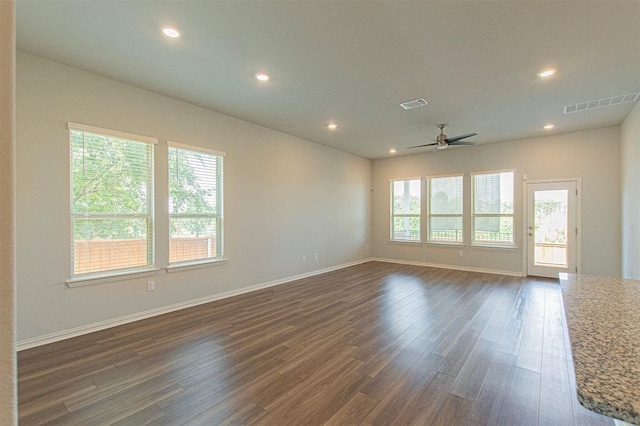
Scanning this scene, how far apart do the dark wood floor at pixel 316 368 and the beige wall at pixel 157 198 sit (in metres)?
0.45

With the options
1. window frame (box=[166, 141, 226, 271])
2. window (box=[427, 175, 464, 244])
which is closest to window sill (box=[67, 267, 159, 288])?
window frame (box=[166, 141, 226, 271])

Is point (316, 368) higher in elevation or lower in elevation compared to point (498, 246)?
Answer: lower

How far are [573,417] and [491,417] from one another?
58cm

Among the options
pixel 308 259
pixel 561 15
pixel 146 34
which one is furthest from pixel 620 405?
pixel 308 259

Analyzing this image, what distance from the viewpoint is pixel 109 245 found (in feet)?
12.1

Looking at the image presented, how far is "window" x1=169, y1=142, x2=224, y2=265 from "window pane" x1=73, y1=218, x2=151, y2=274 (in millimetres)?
414

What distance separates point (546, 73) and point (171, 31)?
4.10m

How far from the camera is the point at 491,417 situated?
6.66ft

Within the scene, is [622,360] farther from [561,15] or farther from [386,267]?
[386,267]

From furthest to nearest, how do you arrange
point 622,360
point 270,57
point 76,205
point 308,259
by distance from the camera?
point 308,259 < point 76,205 < point 270,57 < point 622,360

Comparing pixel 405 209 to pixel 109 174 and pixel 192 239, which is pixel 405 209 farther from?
pixel 109 174

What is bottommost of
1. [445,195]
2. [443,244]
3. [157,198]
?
[443,244]

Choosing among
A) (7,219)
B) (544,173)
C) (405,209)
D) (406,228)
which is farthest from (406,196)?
(7,219)

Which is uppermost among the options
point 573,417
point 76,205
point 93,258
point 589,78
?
point 589,78
